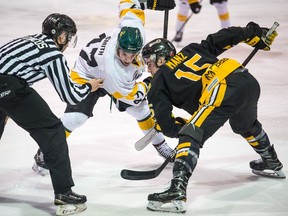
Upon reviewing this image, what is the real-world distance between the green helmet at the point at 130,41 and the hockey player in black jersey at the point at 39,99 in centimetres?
38

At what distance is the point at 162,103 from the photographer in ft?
11.8

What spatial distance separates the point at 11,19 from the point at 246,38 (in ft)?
14.7

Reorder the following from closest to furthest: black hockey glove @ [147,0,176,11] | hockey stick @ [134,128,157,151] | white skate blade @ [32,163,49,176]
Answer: white skate blade @ [32,163,49,176] → hockey stick @ [134,128,157,151] → black hockey glove @ [147,0,176,11]

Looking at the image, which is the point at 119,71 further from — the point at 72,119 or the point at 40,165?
the point at 40,165

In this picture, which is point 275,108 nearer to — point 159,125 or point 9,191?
point 159,125

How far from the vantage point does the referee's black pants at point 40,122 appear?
3348 millimetres

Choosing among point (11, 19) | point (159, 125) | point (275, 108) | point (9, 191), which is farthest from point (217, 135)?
point (11, 19)

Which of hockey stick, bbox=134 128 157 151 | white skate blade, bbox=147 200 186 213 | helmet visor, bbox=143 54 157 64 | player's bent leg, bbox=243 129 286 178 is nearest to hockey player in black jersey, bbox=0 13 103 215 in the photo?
white skate blade, bbox=147 200 186 213

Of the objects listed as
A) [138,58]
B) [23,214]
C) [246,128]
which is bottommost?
[23,214]

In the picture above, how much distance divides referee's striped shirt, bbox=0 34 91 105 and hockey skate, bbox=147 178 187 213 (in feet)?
2.26

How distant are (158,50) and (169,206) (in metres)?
0.86

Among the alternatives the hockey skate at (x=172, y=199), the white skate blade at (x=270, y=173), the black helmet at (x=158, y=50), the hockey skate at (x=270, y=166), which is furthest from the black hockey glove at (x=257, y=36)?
the hockey skate at (x=172, y=199)

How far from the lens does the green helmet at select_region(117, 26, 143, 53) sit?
12.1 ft

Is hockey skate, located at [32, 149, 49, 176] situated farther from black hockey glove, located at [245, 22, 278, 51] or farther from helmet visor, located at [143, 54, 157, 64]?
black hockey glove, located at [245, 22, 278, 51]
